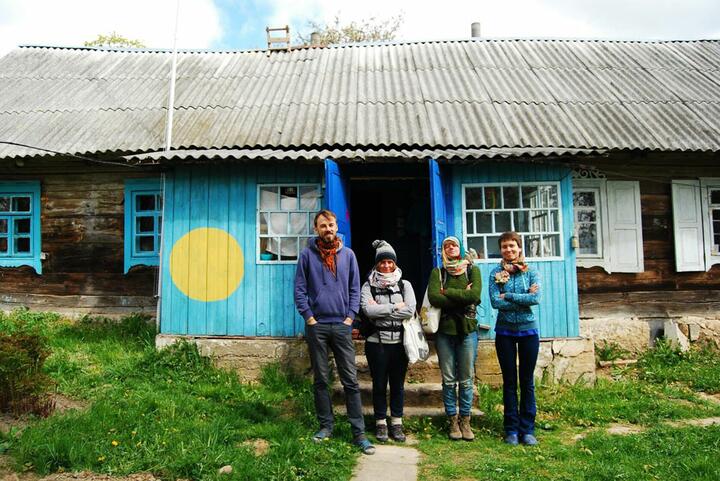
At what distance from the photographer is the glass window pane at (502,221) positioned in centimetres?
616

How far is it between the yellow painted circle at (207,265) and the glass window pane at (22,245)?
3.38 m

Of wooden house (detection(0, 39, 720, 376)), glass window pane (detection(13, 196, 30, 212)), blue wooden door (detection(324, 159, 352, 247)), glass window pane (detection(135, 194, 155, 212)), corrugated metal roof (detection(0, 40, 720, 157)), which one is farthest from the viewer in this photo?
glass window pane (detection(13, 196, 30, 212))

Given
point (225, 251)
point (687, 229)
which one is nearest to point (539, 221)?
point (687, 229)

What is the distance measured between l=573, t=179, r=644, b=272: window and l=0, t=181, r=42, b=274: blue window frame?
27.2 ft

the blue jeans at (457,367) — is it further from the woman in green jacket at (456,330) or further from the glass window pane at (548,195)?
the glass window pane at (548,195)

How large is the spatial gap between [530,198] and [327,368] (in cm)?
358

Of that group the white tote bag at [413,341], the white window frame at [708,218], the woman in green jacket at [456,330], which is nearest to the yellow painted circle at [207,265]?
the white tote bag at [413,341]

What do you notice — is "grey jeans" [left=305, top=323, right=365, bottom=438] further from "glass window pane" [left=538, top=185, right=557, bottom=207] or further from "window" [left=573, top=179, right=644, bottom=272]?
"window" [left=573, top=179, right=644, bottom=272]

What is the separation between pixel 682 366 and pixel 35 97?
1119 cm

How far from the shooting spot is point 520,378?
424 cm

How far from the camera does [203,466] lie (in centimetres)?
345

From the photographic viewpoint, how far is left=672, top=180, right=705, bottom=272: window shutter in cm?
713

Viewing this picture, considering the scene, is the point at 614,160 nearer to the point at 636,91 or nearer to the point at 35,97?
the point at 636,91

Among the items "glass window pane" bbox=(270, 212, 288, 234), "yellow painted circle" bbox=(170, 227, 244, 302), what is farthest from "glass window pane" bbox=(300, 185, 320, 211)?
"yellow painted circle" bbox=(170, 227, 244, 302)
